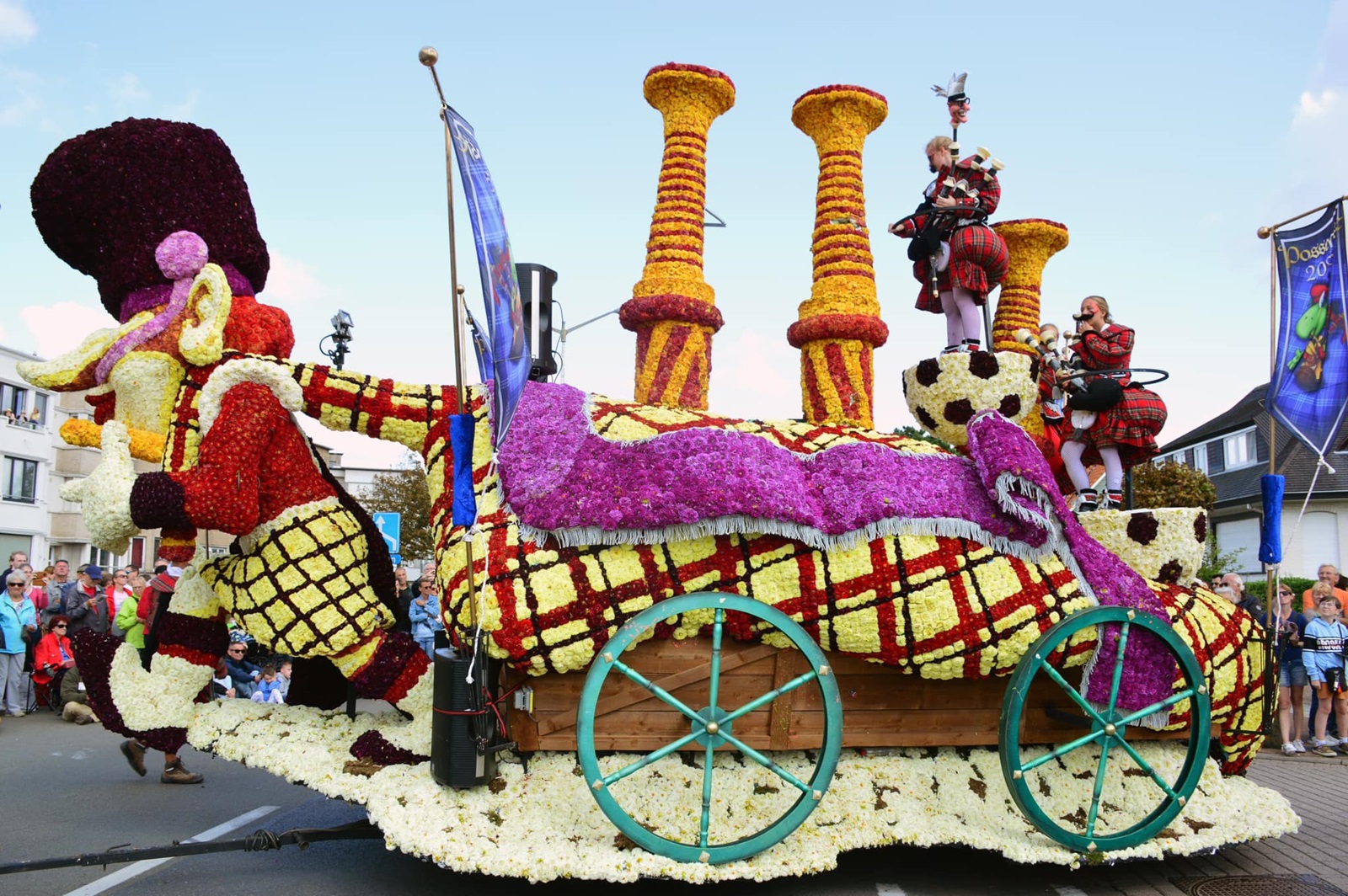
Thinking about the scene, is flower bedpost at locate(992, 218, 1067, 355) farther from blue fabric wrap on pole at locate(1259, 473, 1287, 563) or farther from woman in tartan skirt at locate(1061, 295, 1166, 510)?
blue fabric wrap on pole at locate(1259, 473, 1287, 563)

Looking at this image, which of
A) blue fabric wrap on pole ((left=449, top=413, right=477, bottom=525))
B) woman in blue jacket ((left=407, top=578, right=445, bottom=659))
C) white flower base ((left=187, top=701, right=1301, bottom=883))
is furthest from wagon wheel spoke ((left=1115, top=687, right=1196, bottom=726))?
woman in blue jacket ((left=407, top=578, right=445, bottom=659))

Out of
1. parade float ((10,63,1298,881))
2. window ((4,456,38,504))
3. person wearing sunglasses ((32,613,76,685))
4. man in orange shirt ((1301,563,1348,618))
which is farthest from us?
window ((4,456,38,504))

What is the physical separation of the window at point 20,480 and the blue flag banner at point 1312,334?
3367 centimetres

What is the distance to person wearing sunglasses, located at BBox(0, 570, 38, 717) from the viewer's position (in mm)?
9844

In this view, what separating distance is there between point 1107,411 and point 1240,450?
26.4 metres

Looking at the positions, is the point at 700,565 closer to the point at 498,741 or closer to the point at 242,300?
the point at 498,741

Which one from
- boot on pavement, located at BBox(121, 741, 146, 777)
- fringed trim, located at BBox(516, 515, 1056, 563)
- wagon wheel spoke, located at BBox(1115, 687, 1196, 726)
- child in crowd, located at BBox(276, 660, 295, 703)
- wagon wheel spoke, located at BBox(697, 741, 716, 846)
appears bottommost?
boot on pavement, located at BBox(121, 741, 146, 777)

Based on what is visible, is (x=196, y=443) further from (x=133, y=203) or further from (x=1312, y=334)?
(x=1312, y=334)

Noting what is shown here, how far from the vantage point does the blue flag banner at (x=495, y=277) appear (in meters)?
4.04

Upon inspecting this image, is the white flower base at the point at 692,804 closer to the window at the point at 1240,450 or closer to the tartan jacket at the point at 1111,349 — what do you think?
the tartan jacket at the point at 1111,349

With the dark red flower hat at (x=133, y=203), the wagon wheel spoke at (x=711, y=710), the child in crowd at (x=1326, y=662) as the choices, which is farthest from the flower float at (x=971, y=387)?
the child in crowd at (x=1326, y=662)

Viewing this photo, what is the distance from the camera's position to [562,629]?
432 cm

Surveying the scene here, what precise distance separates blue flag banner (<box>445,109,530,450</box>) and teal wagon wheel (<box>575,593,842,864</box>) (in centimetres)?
113

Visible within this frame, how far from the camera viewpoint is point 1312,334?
229 inches
